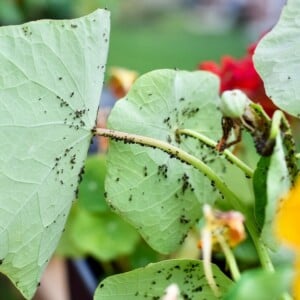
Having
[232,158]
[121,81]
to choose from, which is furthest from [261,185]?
[121,81]

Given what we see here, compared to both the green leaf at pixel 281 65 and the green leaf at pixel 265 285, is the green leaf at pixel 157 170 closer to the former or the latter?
the green leaf at pixel 281 65

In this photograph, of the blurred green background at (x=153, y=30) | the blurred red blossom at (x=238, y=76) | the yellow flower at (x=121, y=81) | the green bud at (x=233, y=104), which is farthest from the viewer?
the blurred green background at (x=153, y=30)

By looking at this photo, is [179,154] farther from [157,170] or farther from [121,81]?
[121,81]

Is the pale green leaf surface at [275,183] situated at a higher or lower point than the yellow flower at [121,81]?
higher

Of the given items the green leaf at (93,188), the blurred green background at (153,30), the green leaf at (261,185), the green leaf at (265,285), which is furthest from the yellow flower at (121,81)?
the blurred green background at (153,30)

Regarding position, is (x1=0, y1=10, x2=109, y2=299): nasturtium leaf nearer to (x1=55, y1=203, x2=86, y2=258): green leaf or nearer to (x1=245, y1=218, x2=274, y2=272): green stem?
(x1=245, y1=218, x2=274, y2=272): green stem

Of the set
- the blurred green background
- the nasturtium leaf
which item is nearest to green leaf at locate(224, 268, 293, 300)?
the nasturtium leaf
